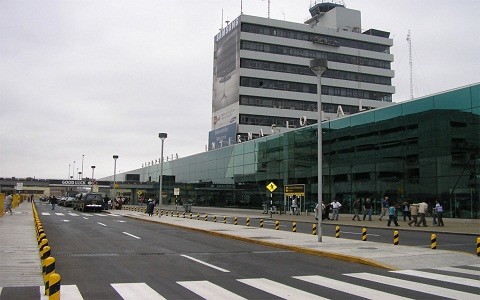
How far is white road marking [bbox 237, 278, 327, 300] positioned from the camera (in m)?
8.20

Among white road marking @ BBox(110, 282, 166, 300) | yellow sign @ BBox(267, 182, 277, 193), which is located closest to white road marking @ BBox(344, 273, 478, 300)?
white road marking @ BBox(110, 282, 166, 300)

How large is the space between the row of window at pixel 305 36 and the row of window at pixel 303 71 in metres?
5.83

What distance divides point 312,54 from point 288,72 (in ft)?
22.5

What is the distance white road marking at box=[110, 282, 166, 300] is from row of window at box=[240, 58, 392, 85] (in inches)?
2902

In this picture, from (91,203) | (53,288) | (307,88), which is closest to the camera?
(53,288)

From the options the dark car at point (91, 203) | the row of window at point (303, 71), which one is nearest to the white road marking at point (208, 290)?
the dark car at point (91, 203)

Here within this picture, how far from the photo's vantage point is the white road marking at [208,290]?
8.15m

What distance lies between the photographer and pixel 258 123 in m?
82.8

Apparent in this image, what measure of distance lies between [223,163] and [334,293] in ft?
192

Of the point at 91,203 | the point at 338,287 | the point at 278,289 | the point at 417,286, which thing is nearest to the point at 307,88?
the point at 91,203

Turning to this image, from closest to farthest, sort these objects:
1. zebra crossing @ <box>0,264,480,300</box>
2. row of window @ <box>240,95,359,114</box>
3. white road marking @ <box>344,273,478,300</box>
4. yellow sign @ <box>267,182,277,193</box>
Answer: zebra crossing @ <box>0,264,480,300</box> < white road marking @ <box>344,273,478,300</box> < yellow sign @ <box>267,182,277,193</box> < row of window @ <box>240,95,359,114</box>

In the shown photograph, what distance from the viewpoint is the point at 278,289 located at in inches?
348

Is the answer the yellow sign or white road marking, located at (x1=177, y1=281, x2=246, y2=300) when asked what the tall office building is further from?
white road marking, located at (x1=177, y1=281, x2=246, y2=300)

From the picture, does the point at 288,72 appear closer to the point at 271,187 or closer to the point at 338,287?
the point at 271,187
